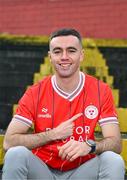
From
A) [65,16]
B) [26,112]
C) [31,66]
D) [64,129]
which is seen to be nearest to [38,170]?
[64,129]

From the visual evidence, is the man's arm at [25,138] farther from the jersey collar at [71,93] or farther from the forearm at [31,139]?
the jersey collar at [71,93]

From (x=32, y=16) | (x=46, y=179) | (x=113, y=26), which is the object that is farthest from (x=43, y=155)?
(x=32, y=16)

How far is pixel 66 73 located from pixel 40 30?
5.43 meters

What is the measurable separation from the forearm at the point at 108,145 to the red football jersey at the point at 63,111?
12 centimetres

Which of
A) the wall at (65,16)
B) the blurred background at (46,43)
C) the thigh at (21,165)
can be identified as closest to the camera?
the thigh at (21,165)

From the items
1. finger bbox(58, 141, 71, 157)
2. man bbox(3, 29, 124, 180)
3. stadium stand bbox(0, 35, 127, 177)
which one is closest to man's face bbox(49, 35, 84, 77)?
man bbox(3, 29, 124, 180)

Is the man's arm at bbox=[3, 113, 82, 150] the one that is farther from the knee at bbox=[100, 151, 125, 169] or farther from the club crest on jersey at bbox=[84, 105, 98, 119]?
the knee at bbox=[100, 151, 125, 169]

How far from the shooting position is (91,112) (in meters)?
3.11

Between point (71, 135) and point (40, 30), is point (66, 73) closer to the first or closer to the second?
point (71, 135)

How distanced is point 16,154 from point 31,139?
0.24 meters

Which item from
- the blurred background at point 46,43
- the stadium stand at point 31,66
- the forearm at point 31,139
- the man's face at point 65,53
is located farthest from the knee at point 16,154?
the stadium stand at point 31,66

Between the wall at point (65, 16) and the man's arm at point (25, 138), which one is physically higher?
the wall at point (65, 16)

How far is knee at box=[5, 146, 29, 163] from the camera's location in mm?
2795

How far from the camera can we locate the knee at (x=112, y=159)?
2805mm
